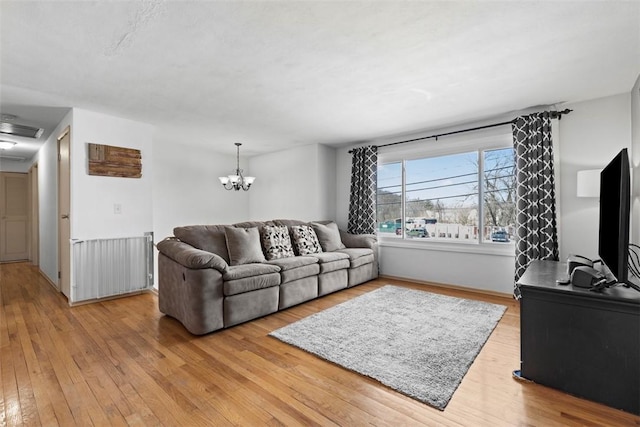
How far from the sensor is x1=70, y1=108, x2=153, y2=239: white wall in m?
3.72

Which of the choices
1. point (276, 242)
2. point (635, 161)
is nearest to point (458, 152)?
point (635, 161)

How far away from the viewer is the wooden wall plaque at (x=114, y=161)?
3.82 meters

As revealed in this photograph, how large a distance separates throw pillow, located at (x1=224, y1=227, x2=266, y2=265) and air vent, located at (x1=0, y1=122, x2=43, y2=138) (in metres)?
3.48

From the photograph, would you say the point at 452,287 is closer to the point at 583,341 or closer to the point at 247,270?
the point at 583,341

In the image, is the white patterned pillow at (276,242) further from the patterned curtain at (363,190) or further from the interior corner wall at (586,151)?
the interior corner wall at (586,151)

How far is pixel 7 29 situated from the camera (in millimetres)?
2059

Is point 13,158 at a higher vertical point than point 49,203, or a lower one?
higher

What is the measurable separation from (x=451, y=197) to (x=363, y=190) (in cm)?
147

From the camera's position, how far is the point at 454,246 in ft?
14.8

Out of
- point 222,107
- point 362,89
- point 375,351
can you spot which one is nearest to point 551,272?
point 375,351

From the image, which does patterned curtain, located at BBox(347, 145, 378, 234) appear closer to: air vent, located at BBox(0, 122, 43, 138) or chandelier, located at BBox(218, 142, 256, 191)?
chandelier, located at BBox(218, 142, 256, 191)

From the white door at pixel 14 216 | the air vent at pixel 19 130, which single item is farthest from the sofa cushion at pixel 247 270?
the white door at pixel 14 216

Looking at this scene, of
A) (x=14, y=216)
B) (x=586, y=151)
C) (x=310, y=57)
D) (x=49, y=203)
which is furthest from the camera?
(x=14, y=216)

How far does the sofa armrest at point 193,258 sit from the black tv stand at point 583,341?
8.27ft
